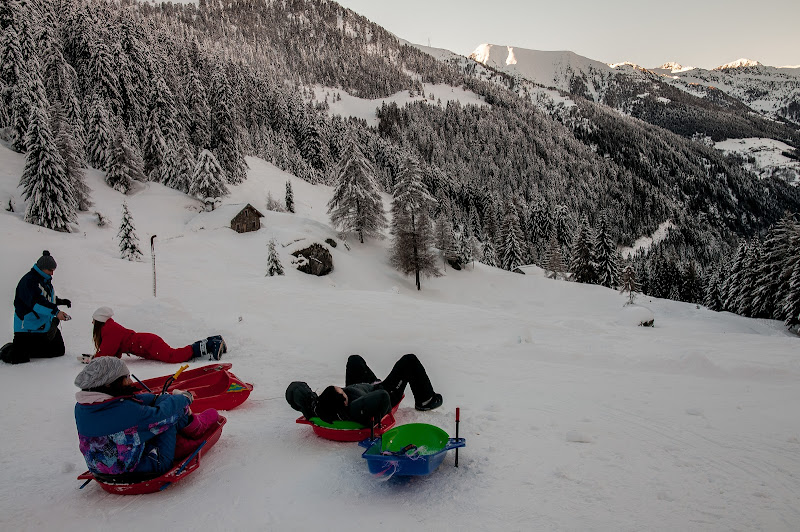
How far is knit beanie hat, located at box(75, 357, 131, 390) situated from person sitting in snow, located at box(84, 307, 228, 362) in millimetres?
4531

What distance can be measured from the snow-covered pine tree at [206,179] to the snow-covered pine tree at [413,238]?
67.3ft

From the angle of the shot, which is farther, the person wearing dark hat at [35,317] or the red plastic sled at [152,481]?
the person wearing dark hat at [35,317]

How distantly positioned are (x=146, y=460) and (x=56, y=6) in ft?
258

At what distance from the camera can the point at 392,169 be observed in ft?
340

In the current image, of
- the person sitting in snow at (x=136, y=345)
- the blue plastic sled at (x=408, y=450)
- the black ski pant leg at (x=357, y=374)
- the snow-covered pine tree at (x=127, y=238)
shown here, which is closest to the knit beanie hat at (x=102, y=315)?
the person sitting in snow at (x=136, y=345)

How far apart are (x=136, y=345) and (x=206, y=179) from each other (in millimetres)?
39673

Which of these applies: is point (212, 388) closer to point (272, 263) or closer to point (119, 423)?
point (119, 423)

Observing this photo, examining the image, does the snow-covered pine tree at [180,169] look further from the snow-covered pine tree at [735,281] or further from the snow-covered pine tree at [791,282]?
the snow-covered pine tree at [735,281]

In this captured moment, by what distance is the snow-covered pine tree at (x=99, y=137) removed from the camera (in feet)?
135

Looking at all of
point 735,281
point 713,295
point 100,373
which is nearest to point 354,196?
point 100,373

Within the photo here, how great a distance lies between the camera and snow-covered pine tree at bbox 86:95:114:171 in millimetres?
41125

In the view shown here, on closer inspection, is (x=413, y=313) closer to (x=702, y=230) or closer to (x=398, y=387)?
(x=398, y=387)

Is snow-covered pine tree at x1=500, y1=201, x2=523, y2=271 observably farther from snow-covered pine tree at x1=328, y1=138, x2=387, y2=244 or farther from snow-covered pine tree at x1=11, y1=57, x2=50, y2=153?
snow-covered pine tree at x1=11, y1=57, x2=50, y2=153

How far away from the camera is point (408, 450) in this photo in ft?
12.0
